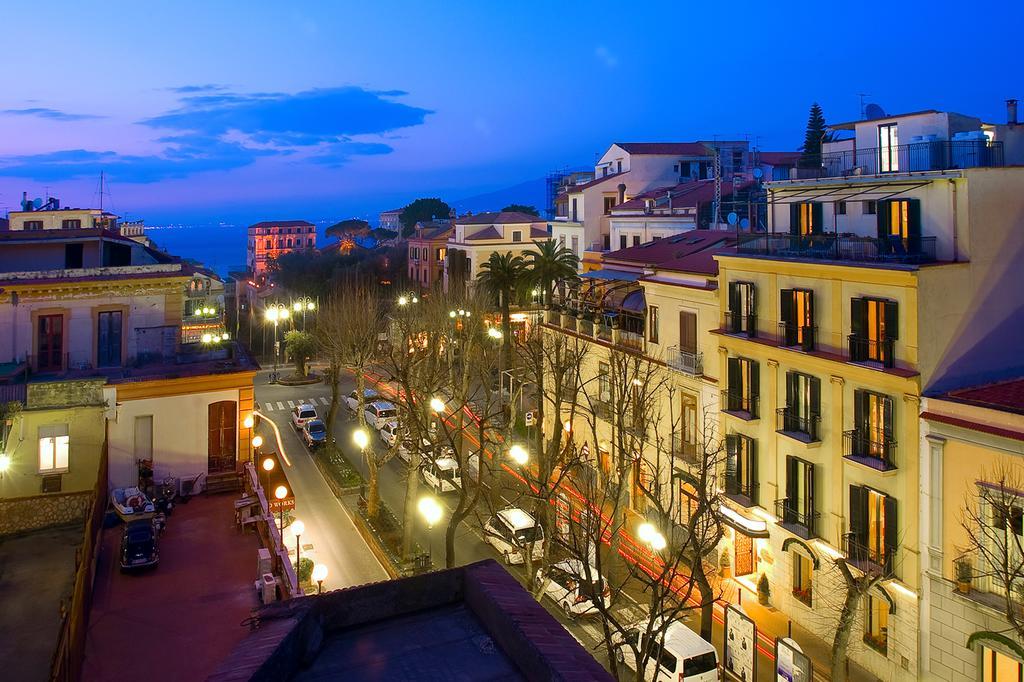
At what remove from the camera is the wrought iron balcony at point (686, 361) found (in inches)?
1127

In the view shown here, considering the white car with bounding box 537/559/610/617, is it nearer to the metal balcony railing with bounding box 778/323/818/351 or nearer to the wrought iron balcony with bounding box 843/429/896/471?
the wrought iron balcony with bounding box 843/429/896/471

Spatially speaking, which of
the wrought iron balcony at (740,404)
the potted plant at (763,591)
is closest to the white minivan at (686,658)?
the potted plant at (763,591)

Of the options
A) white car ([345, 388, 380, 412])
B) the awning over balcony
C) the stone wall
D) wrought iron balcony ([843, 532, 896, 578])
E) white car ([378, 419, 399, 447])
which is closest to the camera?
wrought iron balcony ([843, 532, 896, 578])

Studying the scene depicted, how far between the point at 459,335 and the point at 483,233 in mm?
35013

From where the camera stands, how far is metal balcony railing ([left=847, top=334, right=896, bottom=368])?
20891 millimetres

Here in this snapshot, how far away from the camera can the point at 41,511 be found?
21828 mm

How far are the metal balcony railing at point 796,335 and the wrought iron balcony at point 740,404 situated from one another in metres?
2.40

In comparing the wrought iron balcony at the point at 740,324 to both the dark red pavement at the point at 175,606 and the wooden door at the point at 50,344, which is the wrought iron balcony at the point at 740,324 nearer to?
the dark red pavement at the point at 175,606

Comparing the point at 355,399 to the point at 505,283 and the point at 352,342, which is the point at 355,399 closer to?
the point at 352,342

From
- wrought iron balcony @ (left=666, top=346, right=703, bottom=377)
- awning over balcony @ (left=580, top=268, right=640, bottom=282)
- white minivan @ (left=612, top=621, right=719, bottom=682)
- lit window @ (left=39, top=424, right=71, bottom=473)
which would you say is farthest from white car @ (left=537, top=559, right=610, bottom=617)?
awning over balcony @ (left=580, top=268, right=640, bottom=282)

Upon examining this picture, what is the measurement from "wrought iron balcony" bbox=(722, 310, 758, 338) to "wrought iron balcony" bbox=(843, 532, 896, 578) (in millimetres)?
7380

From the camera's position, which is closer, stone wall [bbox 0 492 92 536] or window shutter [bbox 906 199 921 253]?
stone wall [bbox 0 492 92 536]

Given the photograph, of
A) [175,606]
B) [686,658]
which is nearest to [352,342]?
[175,606]

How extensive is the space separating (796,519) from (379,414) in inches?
1040
